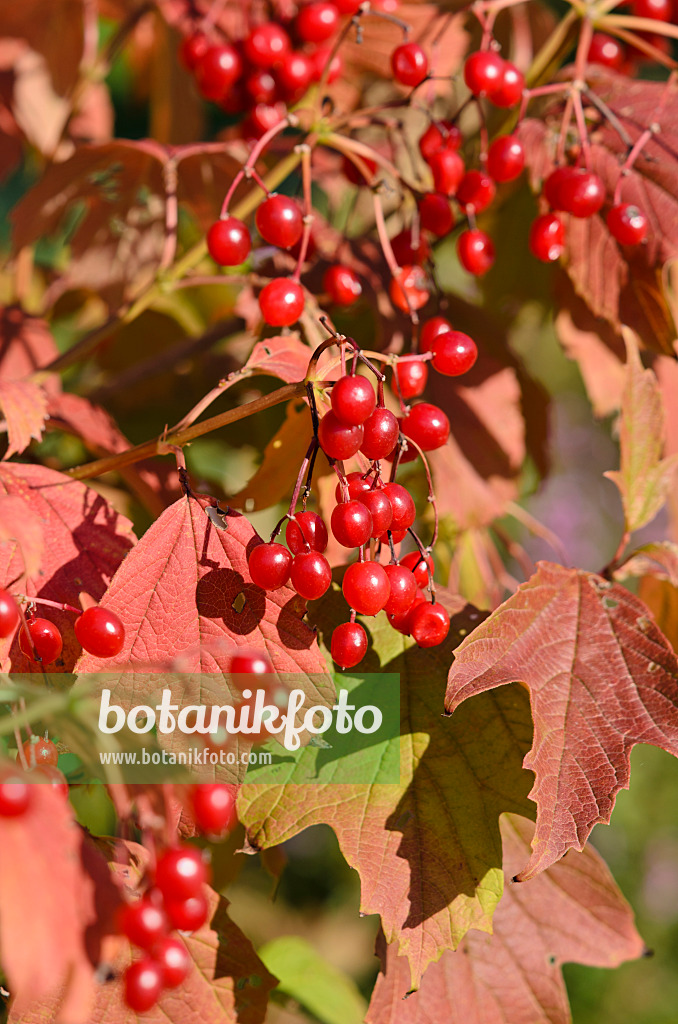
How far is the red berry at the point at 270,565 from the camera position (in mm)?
500

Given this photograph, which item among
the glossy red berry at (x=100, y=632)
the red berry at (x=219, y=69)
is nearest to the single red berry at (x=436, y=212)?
the red berry at (x=219, y=69)

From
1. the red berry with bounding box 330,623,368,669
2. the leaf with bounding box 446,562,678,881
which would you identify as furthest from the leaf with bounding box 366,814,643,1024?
the red berry with bounding box 330,623,368,669

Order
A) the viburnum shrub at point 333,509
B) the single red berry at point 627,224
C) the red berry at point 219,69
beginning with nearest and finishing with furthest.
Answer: the viburnum shrub at point 333,509, the single red berry at point 627,224, the red berry at point 219,69

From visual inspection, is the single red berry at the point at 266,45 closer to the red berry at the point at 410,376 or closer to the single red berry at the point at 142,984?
the red berry at the point at 410,376

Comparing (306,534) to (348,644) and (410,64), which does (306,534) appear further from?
(410,64)

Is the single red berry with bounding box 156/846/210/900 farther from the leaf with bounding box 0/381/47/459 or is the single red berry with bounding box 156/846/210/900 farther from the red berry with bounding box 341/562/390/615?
the leaf with bounding box 0/381/47/459

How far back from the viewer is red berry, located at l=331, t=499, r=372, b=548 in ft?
1.55

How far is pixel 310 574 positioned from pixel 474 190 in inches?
16.2

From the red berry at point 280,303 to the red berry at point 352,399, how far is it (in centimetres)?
19

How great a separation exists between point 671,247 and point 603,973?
213 cm

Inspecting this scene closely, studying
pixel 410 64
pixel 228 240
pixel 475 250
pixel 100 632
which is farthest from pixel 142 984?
pixel 410 64

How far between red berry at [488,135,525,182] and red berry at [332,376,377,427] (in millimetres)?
363

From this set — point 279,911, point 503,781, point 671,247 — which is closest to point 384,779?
point 503,781

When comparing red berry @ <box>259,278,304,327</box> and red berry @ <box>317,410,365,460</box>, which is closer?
red berry @ <box>317,410,365,460</box>
